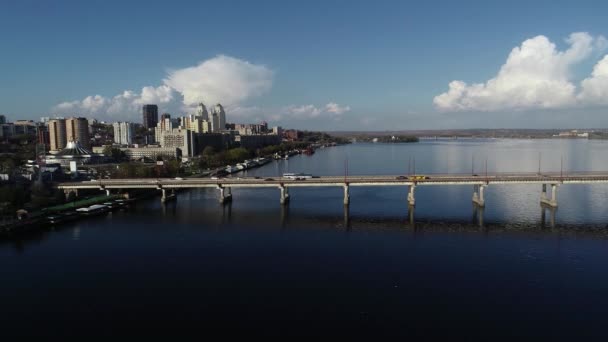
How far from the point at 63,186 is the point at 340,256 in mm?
21498

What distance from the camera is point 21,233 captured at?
20.3 metres

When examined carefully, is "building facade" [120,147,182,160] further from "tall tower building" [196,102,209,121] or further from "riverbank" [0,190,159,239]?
"tall tower building" [196,102,209,121]

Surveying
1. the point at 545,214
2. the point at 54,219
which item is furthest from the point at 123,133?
the point at 545,214

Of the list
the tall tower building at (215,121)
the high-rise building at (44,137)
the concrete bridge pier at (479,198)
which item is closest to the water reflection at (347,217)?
the concrete bridge pier at (479,198)

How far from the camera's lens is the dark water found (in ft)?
36.5

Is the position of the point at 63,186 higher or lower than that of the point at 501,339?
higher

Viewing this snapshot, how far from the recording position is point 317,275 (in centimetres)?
1434

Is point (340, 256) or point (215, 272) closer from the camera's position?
point (215, 272)

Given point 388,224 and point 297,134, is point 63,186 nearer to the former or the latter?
point 388,224

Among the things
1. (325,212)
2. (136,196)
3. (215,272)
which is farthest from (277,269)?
(136,196)

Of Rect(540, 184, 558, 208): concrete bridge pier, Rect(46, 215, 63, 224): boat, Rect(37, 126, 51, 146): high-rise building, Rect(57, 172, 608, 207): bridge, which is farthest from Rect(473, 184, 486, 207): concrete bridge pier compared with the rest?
Rect(37, 126, 51, 146): high-rise building

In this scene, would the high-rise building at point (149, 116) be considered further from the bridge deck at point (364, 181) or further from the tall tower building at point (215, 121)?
the bridge deck at point (364, 181)

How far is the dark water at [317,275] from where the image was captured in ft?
36.5

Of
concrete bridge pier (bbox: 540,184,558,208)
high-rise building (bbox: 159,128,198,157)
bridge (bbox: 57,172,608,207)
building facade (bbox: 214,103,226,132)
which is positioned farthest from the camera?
building facade (bbox: 214,103,226,132)
